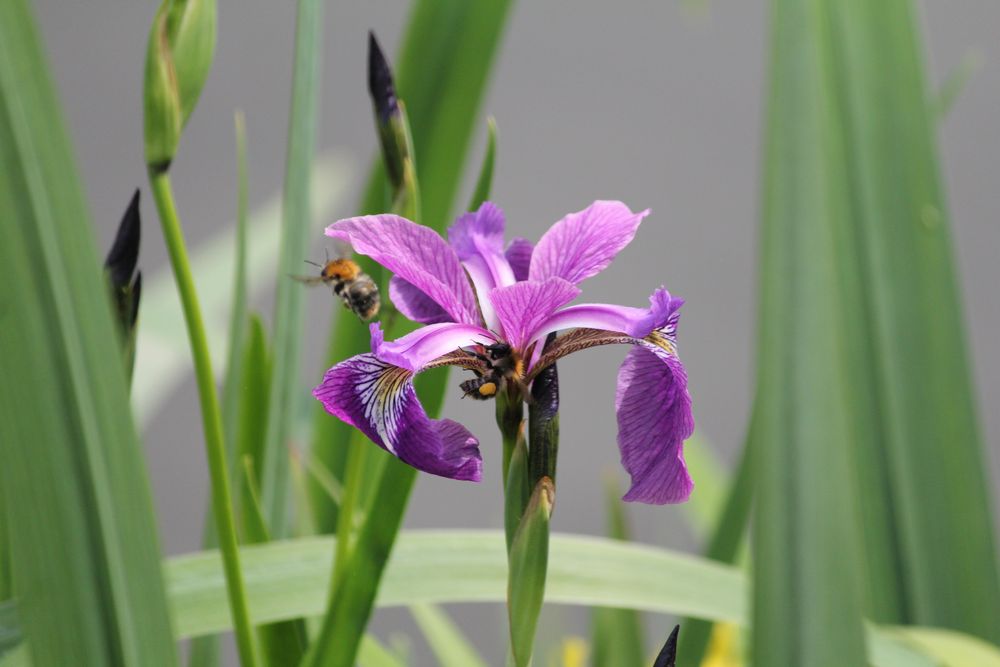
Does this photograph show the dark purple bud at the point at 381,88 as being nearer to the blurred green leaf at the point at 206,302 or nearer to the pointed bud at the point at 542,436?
the pointed bud at the point at 542,436

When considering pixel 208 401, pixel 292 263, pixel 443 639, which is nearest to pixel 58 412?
pixel 208 401

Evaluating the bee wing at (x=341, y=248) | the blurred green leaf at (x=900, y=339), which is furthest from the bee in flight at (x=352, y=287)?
the blurred green leaf at (x=900, y=339)

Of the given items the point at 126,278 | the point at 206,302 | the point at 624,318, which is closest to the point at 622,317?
the point at 624,318

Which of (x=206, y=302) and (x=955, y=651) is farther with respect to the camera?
(x=206, y=302)

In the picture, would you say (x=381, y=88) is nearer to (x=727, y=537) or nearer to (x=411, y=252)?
(x=411, y=252)

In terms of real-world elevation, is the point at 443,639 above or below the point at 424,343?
below

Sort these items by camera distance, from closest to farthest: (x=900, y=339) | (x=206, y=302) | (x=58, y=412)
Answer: (x=58, y=412)
(x=900, y=339)
(x=206, y=302)

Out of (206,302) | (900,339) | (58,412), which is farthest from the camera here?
(206,302)
